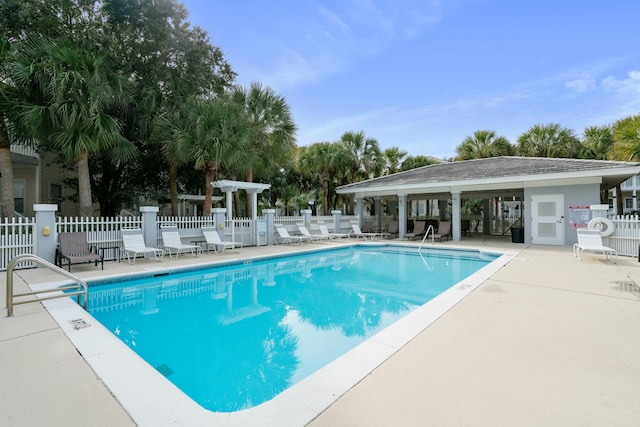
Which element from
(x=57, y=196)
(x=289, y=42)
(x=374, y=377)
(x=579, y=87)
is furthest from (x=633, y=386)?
(x=57, y=196)

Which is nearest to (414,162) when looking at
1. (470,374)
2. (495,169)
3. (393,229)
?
(393,229)

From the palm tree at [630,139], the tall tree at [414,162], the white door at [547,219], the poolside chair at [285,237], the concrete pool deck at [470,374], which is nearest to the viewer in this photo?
the concrete pool deck at [470,374]

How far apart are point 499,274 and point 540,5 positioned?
32.2 feet

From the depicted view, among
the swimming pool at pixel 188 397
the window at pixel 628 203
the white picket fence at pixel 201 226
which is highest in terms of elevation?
the window at pixel 628 203

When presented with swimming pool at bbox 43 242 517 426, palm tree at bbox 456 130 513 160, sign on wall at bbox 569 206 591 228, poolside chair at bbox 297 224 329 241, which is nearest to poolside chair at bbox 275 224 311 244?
poolside chair at bbox 297 224 329 241

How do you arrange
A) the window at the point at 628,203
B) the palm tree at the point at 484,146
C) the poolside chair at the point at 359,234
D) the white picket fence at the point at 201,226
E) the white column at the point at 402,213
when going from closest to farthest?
the white picket fence at the point at 201,226 < the poolside chair at the point at 359,234 < the white column at the point at 402,213 < the palm tree at the point at 484,146 < the window at the point at 628,203

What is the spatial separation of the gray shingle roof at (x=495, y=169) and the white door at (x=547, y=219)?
4.25 feet

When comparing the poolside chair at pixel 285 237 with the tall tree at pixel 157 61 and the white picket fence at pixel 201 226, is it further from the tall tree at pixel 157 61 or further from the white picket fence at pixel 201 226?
the tall tree at pixel 157 61

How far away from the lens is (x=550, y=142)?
20.2 m

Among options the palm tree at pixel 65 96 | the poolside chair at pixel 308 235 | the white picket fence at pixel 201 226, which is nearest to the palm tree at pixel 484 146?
the poolside chair at pixel 308 235

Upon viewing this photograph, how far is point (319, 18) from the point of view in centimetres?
1217

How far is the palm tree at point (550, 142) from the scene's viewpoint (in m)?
19.8

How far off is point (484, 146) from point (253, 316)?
2150 cm

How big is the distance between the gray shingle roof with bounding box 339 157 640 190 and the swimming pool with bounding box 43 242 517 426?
39.6 feet
